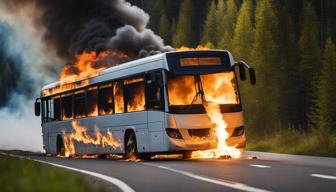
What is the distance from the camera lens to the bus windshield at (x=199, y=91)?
22609 mm

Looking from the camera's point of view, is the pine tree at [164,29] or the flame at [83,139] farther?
the pine tree at [164,29]

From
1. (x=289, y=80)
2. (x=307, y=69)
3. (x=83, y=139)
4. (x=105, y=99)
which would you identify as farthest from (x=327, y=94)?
(x=105, y=99)

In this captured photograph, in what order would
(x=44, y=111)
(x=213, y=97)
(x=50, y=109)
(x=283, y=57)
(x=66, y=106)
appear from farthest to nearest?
(x=283, y=57) < (x=44, y=111) < (x=50, y=109) < (x=66, y=106) < (x=213, y=97)

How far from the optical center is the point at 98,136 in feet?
89.7

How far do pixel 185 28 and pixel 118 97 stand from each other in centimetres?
11352

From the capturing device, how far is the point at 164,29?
5655 inches

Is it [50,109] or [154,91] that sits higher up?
[50,109]

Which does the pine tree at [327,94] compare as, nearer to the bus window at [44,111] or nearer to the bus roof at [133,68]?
the bus window at [44,111]

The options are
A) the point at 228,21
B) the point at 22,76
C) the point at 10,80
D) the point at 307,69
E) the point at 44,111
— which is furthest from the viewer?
the point at 10,80

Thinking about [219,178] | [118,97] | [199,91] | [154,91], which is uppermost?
[118,97]

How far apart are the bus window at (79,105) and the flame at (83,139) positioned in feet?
1.18

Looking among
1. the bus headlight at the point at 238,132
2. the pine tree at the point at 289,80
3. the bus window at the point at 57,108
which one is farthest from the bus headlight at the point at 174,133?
the pine tree at the point at 289,80

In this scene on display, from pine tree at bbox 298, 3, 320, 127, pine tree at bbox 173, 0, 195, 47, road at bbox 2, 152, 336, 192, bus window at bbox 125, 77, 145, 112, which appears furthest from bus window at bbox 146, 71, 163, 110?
pine tree at bbox 173, 0, 195, 47

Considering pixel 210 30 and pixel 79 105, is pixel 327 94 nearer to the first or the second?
pixel 210 30
